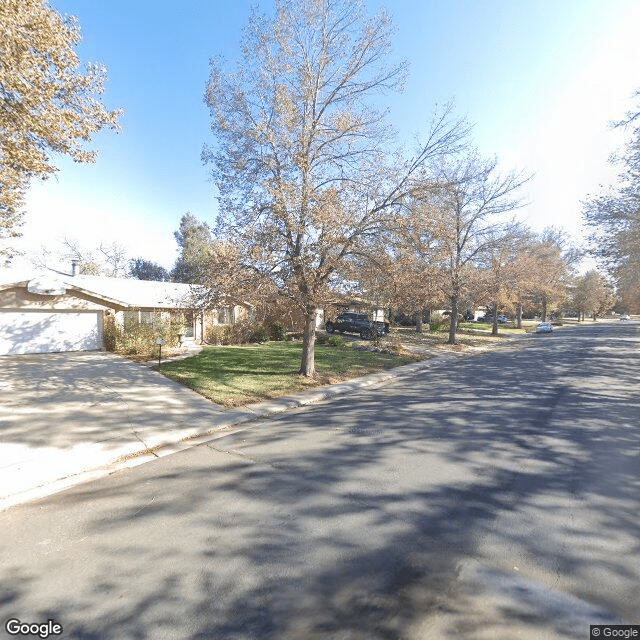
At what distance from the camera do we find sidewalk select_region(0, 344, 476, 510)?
4.80 meters

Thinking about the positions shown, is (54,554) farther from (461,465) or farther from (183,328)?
(183,328)

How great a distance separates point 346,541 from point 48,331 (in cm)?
1694

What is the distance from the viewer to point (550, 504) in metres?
3.85

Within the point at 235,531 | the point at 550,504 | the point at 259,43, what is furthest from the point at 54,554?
the point at 259,43

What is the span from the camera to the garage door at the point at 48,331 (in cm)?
1419

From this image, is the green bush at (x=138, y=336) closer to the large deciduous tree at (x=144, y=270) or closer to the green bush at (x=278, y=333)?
the green bush at (x=278, y=333)

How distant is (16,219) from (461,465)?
706 inches

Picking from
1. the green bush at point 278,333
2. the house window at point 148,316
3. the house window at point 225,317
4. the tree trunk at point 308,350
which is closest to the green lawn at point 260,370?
the tree trunk at point 308,350

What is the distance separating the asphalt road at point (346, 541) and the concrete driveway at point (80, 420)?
0.67 m

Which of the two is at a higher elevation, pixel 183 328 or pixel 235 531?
pixel 183 328

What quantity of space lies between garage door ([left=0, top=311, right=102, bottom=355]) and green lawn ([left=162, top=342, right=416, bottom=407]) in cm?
535

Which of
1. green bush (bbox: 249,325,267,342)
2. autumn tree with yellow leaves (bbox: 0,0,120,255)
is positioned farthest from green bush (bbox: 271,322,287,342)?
autumn tree with yellow leaves (bbox: 0,0,120,255)

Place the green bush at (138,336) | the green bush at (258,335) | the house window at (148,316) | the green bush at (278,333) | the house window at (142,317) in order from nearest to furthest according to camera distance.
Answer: the green bush at (138,336) → the house window at (142,317) → the house window at (148,316) → the green bush at (258,335) → the green bush at (278,333)

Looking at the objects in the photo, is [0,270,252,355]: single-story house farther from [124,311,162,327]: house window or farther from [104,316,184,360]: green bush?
[104,316,184,360]: green bush
